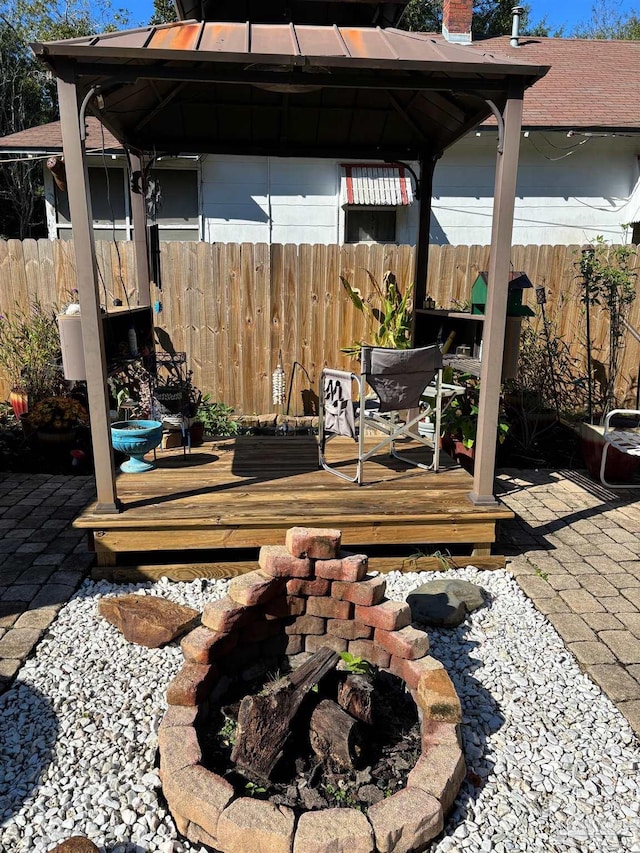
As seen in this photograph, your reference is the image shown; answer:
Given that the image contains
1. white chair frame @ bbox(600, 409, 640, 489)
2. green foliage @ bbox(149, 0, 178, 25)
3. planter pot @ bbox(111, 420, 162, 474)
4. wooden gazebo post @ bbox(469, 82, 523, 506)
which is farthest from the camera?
green foliage @ bbox(149, 0, 178, 25)

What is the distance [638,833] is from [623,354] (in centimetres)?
568

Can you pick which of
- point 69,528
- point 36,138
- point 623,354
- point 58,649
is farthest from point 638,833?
point 36,138

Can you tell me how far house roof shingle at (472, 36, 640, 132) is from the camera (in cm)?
833

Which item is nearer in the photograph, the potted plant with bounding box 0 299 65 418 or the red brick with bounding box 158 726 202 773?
the red brick with bounding box 158 726 202 773

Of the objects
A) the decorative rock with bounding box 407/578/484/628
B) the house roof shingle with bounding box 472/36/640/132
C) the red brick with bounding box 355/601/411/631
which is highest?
the house roof shingle with bounding box 472/36/640/132

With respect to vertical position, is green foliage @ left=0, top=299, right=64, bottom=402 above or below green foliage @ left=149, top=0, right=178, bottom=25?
below

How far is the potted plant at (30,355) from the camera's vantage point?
5.83 metres

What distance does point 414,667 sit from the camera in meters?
2.13

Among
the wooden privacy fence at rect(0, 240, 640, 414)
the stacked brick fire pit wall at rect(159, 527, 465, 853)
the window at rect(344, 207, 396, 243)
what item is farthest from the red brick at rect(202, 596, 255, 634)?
the window at rect(344, 207, 396, 243)

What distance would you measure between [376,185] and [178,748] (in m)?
7.81

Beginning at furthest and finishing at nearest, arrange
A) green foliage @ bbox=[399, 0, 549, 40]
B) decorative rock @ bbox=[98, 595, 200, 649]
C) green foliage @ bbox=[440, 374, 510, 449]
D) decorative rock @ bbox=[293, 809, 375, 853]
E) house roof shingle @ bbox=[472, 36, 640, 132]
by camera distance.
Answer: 1. green foliage @ bbox=[399, 0, 549, 40]
2. house roof shingle @ bbox=[472, 36, 640, 132]
3. green foliage @ bbox=[440, 374, 510, 449]
4. decorative rock @ bbox=[98, 595, 200, 649]
5. decorative rock @ bbox=[293, 809, 375, 853]

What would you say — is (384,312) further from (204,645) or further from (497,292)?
(204,645)

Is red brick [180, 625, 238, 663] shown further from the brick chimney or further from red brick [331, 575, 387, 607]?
the brick chimney

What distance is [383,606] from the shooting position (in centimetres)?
222
